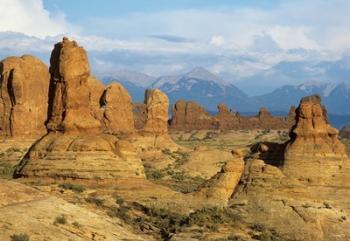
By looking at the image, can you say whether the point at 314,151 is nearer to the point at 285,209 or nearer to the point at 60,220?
the point at 285,209

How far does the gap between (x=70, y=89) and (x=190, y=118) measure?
406 ft

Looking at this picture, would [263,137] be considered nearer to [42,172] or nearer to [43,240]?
[42,172]

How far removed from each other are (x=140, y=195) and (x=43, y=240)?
50.8 feet

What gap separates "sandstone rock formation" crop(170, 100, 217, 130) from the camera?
170m

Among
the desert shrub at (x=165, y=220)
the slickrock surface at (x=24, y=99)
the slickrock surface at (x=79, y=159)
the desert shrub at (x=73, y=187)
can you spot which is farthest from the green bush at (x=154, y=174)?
the desert shrub at (x=165, y=220)

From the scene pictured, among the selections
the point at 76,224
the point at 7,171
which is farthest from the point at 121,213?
the point at 7,171

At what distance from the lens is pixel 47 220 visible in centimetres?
3144

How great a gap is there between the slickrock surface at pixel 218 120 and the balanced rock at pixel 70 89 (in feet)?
381

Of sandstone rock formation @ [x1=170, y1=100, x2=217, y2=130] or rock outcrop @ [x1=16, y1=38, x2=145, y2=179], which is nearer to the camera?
rock outcrop @ [x1=16, y1=38, x2=145, y2=179]

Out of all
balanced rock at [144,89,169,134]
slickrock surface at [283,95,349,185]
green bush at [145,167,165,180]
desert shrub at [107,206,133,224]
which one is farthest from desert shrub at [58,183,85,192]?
balanced rock at [144,89,169,134]

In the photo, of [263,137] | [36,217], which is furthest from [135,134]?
[36,217]

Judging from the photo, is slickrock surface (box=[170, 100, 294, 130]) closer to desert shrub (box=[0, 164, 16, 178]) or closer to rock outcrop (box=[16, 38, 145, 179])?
desert shrub (box=[0, 164, 16, 178])

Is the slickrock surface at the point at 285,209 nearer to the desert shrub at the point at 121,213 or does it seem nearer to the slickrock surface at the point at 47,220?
the desert shrub at the point at 121,213

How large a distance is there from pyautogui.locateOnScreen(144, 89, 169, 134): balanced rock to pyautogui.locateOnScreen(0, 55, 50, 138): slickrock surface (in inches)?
754
